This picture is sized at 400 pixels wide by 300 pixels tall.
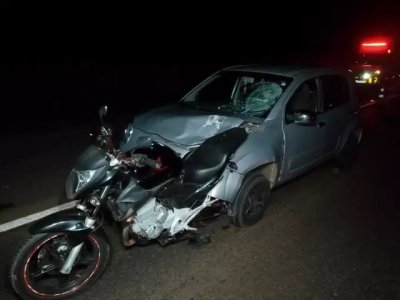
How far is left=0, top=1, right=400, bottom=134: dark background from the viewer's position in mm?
10739

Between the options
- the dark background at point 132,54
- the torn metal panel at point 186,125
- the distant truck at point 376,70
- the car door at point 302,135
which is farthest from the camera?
the distant truck at point 376,70

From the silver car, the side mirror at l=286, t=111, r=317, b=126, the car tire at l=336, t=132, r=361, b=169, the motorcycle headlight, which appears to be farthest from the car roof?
the motorcycle headlight

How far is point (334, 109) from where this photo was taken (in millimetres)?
5266

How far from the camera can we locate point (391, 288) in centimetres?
329

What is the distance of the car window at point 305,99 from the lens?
4469 millimetres

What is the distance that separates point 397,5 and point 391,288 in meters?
39.1

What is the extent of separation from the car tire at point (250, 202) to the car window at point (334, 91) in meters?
1.66

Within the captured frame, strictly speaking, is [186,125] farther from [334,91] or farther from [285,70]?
[334,91]

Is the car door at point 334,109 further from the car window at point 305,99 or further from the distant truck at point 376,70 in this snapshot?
the distant truck at point 376,70

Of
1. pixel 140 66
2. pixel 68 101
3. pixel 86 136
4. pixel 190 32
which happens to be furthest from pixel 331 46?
pixel 86 136

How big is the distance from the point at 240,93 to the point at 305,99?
34.9 inches

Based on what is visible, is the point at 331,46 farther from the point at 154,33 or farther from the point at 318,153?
the point at 318,153

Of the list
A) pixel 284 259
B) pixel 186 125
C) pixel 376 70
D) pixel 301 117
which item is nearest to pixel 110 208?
pixel 186 125

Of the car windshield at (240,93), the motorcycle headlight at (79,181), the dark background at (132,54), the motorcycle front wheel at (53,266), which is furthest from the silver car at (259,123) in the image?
the dark background at (132,54)
